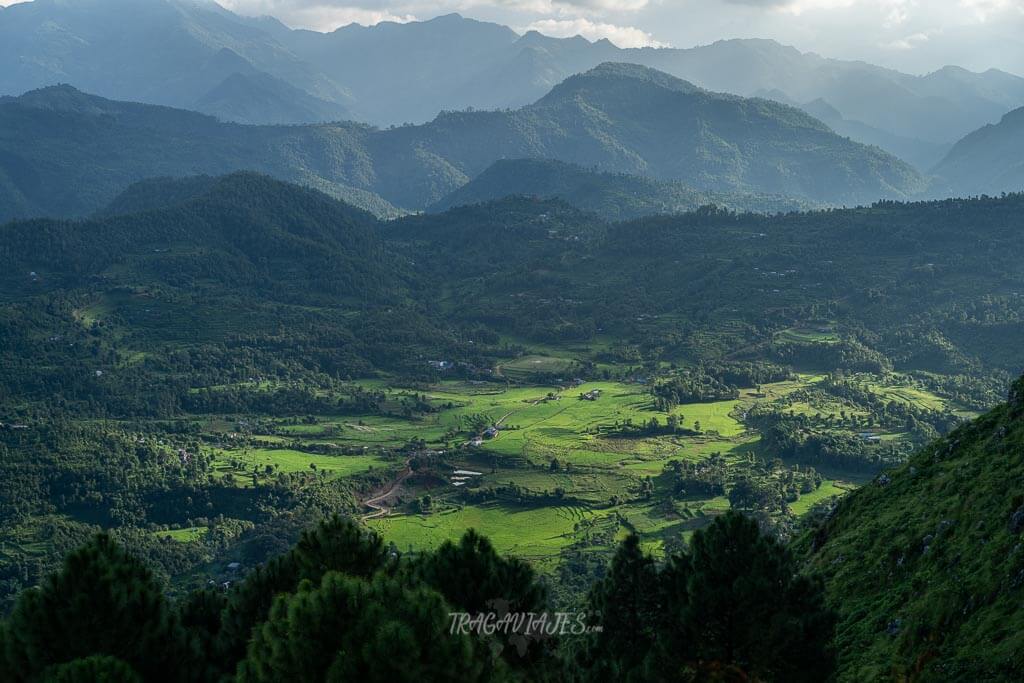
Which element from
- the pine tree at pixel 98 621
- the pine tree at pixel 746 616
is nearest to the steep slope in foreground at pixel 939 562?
the pine tree at pixel 746 616

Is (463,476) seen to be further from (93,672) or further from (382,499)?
(93,672)

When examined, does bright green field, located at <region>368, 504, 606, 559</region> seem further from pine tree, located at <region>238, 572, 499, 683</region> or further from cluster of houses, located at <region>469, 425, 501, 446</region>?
pine tree, located at <region>238, 572, 499, 683</region>

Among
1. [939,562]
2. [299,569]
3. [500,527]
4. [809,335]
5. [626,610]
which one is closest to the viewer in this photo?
[626,610]

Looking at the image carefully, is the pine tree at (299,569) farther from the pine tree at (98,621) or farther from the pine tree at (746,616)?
the pine tree at (746,616)

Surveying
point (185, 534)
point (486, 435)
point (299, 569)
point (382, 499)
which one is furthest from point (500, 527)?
point (299, 569)

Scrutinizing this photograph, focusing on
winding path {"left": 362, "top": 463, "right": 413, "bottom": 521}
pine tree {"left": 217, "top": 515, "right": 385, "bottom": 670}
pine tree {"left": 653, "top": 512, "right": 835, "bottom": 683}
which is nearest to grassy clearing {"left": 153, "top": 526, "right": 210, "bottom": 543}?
winding path {"left": 362, "top": 463, "right": 413, "bottom": 521}

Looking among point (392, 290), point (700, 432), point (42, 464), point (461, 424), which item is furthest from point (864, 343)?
point (42, 464)

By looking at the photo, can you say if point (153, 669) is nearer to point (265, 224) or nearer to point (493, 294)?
point (493, 294)

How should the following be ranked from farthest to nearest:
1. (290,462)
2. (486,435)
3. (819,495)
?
1. (486,435)
2. (290,462)
3. (819,495)

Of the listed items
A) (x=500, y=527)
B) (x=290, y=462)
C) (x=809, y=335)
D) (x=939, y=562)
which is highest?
(x=939, y=562)
